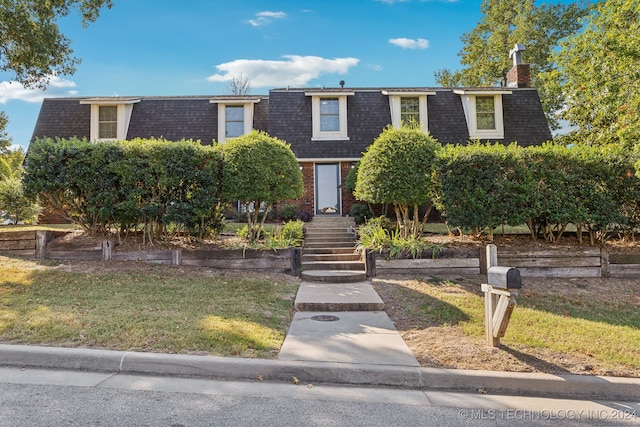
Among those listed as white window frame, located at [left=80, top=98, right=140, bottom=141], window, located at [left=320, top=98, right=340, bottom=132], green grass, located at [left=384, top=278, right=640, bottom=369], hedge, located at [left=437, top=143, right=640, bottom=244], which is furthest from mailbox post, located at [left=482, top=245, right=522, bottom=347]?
white window frame, located at [left=80, top=98, right=140, bottom=141]

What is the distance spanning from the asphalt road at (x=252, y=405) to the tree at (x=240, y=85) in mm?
30980

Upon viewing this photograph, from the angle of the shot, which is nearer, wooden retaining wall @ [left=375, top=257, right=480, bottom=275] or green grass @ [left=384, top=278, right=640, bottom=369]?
green grass @ [left=384, top=278, right=640, bottom=369]

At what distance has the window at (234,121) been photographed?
676 inches

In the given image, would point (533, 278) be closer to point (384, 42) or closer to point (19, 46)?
point (384, 42)

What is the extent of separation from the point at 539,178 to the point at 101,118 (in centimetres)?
1678

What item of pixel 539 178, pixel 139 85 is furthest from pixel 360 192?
pixel 139 85

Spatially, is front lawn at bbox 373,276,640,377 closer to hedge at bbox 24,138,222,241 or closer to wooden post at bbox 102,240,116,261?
hedge at bbox 24,138,222,241

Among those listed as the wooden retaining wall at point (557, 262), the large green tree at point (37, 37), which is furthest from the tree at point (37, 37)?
the wooden retaining wall at point (557, 262)

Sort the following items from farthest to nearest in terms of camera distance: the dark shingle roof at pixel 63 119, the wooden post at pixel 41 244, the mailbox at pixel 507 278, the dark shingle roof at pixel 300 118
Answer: the dark shingle roof at pixel 63 119 → the dark shingle roof at pixel 300 118 → the wooden post at pixel 41 244 → the mailbox at pixel 507 278

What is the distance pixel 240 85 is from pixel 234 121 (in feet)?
55.1

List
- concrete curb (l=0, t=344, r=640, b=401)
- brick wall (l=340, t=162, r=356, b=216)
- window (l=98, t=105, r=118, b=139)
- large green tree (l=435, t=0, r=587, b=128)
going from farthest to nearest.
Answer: large green tree (l=435, t=0, r=587, b=128), window (l=98, t=105, r=118, b=139), brick wall (l=340, t=162, r=356, b=216), concrete curb (l=0, t=344, r=640, b=401)

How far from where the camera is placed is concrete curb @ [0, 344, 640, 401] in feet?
12.4

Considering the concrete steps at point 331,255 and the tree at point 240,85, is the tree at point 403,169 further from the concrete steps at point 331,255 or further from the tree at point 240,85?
the tree at point 240,85

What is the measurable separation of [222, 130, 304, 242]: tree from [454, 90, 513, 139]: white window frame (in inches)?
412
